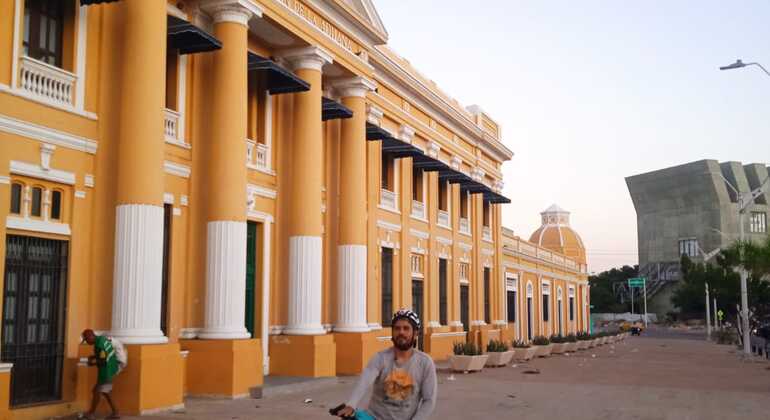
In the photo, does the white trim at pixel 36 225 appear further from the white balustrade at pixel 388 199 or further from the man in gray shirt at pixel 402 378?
the white balustrade at pixel 388 199

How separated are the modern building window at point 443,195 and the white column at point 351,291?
459 inches

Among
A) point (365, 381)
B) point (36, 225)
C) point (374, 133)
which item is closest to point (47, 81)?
point (36, 225)

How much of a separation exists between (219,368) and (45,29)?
6.57 m

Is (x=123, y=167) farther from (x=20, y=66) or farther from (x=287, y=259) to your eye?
(x=287, y=259)

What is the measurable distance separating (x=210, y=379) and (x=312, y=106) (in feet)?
23.5

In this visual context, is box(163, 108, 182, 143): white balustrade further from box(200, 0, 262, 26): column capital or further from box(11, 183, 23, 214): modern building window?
box(11, 183, 23, 214): modern building window

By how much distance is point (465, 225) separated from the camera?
35.8 meters

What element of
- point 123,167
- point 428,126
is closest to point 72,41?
point 123,167

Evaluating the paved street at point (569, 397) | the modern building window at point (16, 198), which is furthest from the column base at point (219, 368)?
the modern building window at point (16, 198)

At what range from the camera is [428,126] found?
31.3 m

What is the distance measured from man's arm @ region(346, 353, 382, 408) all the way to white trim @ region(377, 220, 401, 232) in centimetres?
2047

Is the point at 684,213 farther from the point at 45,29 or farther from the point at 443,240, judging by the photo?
the point at 45,29

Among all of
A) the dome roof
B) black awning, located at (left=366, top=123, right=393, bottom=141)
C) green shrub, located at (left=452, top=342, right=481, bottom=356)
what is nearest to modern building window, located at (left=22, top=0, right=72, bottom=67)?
black awning, located at (left=366, top=123, right=393, bottom=141)

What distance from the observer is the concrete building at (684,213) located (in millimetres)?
114812
